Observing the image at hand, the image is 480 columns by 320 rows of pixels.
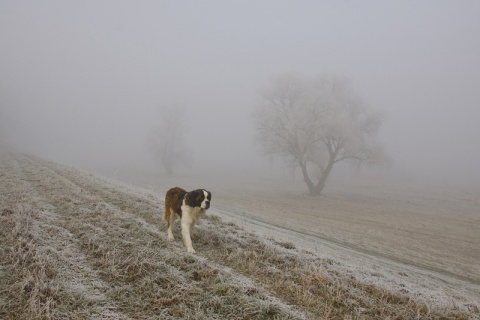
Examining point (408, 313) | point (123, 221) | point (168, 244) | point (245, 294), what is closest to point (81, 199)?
point (123, 221)

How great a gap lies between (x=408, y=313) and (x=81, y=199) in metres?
10.3

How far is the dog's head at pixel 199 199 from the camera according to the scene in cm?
650

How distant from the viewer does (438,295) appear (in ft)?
19.3

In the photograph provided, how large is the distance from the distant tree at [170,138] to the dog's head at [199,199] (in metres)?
49.6

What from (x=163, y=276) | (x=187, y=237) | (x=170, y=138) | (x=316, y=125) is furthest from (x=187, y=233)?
(x=170, y=138)

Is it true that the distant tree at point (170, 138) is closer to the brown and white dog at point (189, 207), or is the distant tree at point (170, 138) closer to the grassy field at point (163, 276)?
the grassy field at point (163, 276)

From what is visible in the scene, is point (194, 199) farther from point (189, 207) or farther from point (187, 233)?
point (187, 233)

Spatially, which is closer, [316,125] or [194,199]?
[194,199]

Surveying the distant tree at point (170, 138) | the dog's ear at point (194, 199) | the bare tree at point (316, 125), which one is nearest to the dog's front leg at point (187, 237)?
the dog's ear at point (194, 199)

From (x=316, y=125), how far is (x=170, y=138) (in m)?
34.0

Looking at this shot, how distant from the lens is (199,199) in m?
6.57

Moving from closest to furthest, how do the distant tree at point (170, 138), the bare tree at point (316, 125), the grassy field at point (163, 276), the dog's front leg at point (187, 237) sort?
the grassy field at point (163, 276) < the dog's front leg at point (187, 237) < the bare tree at point (316, 125) < the distant tree at point (170, 138)

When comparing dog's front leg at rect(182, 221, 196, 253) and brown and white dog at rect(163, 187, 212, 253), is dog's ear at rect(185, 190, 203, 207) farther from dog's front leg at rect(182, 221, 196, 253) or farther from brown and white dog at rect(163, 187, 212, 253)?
dog's front leg at rect(182, 221, 196, 253)

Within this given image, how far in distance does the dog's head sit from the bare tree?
25.9 meters
